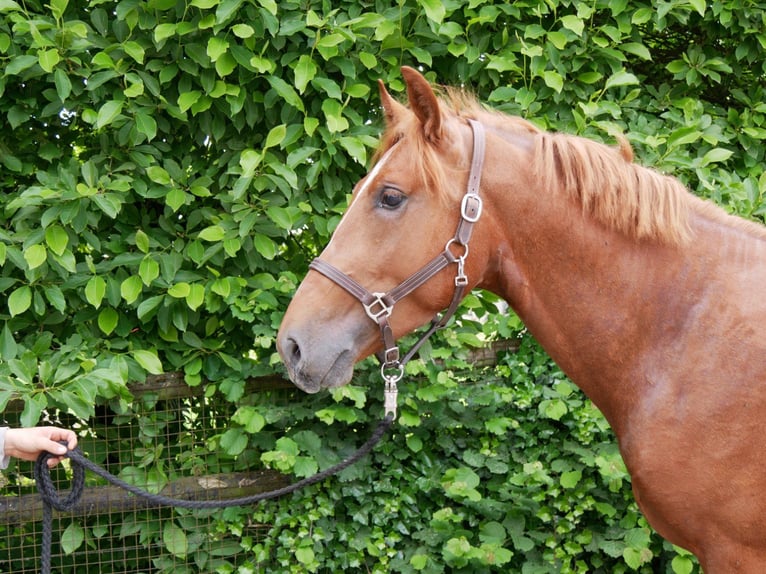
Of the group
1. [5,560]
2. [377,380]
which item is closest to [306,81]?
[377,380]

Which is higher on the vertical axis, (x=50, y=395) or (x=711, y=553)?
(x=711, y=553)

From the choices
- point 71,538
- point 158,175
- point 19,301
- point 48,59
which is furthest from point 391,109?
point 71,538

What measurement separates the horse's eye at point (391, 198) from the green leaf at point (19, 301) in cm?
190

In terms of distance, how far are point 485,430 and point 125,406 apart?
1828 millimetres

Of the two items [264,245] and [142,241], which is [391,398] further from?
[142,241]

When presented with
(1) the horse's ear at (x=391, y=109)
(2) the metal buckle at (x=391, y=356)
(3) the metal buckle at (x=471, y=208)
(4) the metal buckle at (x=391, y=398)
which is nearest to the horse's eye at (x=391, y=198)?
(3) the metal buckle at (x=471, y=208)

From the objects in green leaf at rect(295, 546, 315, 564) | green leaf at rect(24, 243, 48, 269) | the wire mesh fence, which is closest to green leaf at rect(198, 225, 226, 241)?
green leaf at rect(24, 243, 48, 269)

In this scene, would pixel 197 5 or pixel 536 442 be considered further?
pixel 536 442

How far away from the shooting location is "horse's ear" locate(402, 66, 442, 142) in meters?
2.24

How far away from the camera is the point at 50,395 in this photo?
3.20 metres

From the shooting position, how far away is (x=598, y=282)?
2.34 meters

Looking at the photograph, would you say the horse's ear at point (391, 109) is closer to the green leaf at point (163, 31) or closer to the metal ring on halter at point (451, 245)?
the metal ring on halter at point (451, 245)

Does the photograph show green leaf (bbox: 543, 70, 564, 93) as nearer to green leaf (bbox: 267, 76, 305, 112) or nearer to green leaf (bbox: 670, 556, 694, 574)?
green leaf (bbox: 267, 76, 305, 112)

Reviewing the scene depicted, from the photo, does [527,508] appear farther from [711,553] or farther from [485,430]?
[711,553]
